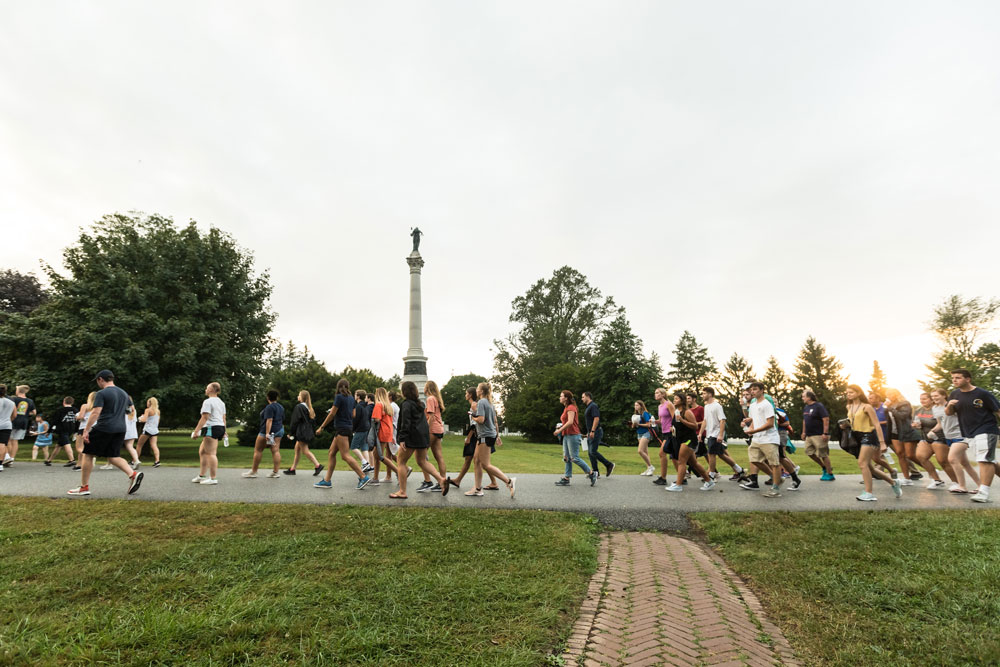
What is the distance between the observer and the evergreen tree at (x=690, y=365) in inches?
2357

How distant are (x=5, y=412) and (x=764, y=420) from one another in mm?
15890

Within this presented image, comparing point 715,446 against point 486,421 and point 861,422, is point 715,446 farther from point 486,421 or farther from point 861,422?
point 486,421

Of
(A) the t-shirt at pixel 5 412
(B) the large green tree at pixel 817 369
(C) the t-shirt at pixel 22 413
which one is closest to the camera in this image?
(A) the t-shirt at pixel 5 412

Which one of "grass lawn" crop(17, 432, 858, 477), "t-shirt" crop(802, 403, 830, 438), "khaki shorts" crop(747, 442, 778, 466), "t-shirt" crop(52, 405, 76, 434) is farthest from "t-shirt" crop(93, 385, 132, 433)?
"t-shirt" crop(802, 403, 830, 438)

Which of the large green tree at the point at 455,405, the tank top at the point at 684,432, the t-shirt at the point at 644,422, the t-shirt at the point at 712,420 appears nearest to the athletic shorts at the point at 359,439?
the t-shirt at the point at 644,422

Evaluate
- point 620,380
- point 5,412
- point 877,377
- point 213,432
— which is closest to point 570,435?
point 213,432

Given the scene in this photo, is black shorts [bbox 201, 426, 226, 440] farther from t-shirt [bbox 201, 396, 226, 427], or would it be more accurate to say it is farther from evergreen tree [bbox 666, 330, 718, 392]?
evergreen tree [bbox 666, 330, 718, 392]

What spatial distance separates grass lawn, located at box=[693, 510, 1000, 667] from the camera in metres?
3.71

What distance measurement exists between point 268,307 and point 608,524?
2329cm

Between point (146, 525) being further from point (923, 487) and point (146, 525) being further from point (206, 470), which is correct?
point (923, 487)

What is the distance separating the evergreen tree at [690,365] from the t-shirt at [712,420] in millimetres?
51599

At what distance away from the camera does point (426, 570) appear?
16.4ft

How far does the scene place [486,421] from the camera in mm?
8812

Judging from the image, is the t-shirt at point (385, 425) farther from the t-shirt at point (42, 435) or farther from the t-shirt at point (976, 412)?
the t-shirt at point (42, 435)
